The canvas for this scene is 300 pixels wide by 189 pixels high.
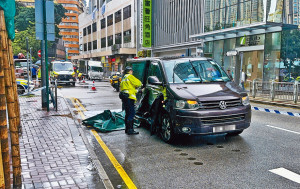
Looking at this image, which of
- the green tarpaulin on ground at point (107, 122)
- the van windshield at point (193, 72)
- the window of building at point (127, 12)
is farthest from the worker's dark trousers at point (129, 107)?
the window of building at point (127, 12)

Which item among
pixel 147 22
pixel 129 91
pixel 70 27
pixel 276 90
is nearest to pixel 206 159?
pixel 129 91

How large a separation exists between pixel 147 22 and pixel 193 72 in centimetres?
3163

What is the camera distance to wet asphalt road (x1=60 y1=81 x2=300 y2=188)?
4.43 metres

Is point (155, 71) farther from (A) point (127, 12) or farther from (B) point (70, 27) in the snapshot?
(B) point (70, 27)

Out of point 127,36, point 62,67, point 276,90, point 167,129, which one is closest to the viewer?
point 167,129

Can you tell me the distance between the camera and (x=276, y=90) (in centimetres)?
1534

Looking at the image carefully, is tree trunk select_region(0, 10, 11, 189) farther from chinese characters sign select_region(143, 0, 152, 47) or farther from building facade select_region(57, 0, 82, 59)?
building facade select_region(57, 0, 82, 59)

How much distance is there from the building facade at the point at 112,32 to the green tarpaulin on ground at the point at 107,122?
36867 mm

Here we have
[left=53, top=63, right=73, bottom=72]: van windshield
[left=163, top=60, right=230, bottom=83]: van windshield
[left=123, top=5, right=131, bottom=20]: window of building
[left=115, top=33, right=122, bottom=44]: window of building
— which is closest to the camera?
[left=163, top=60, right=230, bottom=83]: van windshield

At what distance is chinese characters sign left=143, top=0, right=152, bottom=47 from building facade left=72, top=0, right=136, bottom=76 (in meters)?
7.04

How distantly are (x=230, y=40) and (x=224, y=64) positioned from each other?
7.27 ft

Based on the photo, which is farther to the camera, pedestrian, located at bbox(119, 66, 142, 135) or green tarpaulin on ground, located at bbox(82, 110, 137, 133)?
green tarpaulin on ground, located at bbox(82, 110, 137, 133)

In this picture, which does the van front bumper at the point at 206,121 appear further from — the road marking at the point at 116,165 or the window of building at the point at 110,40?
the window of building at the point at 110,40

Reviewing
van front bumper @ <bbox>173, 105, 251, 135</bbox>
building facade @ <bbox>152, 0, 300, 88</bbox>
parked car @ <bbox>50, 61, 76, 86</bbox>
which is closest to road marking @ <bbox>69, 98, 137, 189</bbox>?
van front bumper @ <bbox>173, 105, 251, 135</bbox>
